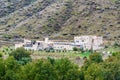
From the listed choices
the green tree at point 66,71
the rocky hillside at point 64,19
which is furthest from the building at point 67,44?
the green tree at point 66,71

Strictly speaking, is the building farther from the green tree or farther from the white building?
the green tree

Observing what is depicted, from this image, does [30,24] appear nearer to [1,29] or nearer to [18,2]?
[1,29]

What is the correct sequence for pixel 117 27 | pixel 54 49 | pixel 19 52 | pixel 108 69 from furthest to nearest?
pixel 117 27 < pixel 54 49 < pixel 19 52 < pixel 108 69

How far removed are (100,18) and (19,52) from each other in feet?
208

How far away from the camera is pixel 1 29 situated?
14475 cm

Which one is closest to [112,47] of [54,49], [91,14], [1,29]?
[54,49]

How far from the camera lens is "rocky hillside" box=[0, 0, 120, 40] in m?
134

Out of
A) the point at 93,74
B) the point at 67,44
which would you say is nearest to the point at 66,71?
the point at 93,74

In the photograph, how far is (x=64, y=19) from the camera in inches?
5605

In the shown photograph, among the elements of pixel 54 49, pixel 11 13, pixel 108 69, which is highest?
pixel 108 69

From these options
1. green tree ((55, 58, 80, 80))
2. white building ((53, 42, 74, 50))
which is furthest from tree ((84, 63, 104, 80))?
white building ((53, 42, 74, 50))

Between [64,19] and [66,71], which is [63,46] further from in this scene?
[66,71]

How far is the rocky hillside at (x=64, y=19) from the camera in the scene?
134000 mm

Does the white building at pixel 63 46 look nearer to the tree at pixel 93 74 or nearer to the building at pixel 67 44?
the building at pixel 67 44
